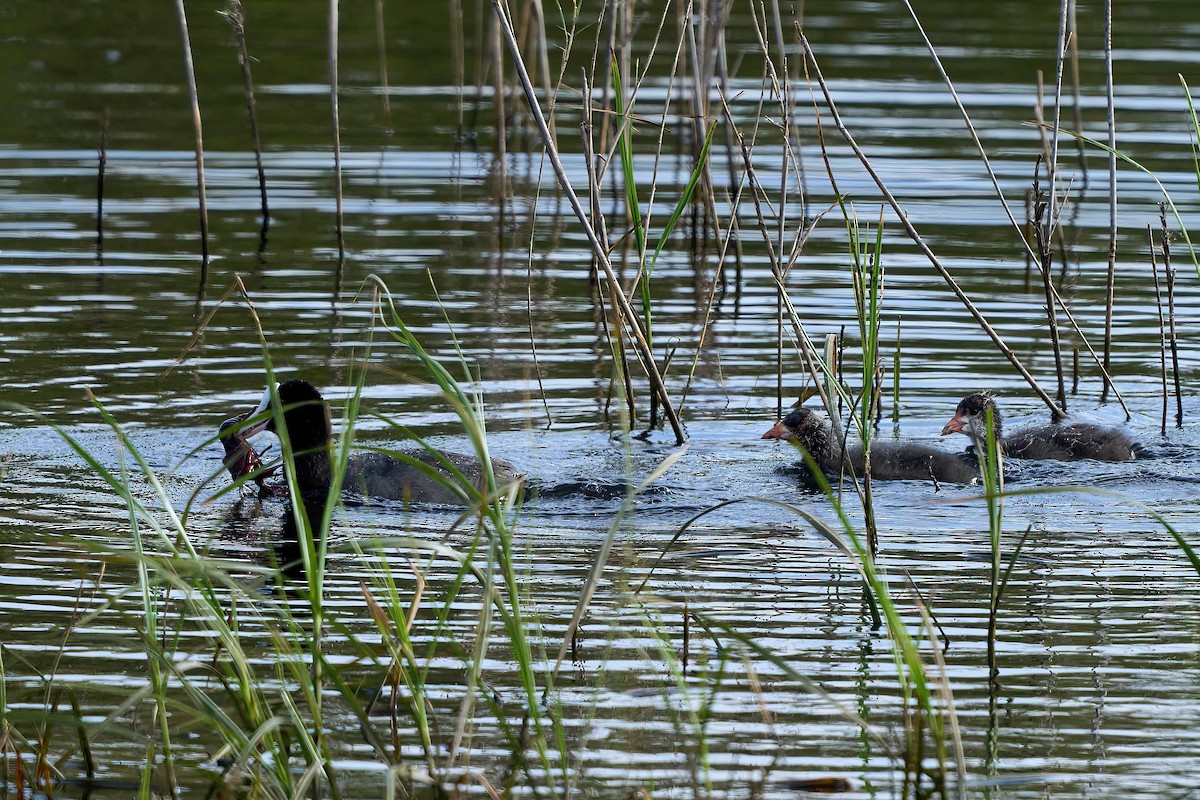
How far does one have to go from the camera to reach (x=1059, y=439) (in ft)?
26.7

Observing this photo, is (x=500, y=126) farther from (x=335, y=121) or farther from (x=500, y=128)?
(x=335, y=121)

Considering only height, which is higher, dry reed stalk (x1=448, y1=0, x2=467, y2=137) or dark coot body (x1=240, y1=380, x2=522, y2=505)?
dry reed stalk (x1=448, y1=0, x2=467, y2=137)

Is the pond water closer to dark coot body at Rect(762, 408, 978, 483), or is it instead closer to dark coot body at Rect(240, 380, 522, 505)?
dark coot body at Rect(762, 408, 978, 483)

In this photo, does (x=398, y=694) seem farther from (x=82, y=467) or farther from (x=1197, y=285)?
(x=1197, y=285)

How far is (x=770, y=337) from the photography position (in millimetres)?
10648

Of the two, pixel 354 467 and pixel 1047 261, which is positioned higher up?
pixel 1047 261

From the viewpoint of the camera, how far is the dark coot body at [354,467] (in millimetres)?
7711

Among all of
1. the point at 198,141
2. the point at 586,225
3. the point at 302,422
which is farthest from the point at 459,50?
the point at 586,225

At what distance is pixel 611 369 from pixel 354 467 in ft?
7.64

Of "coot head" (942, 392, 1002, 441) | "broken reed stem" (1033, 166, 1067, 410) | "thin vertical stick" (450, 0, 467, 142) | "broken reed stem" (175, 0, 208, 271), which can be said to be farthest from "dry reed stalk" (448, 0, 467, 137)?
"coot head" (942, 392, 1002, 441)

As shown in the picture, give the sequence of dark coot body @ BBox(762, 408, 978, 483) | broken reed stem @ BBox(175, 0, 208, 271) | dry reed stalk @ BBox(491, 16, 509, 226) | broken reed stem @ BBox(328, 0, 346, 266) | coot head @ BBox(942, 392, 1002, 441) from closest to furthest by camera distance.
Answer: dark coot body @ BBox(762, 408, 978, 483)
coot head @ BBox(942, 392, 1002, 441)
broken reed stem @ BBox(328, 0, 346, 266)
broken reed stem @ BBox(175, 0, 208, 271)
dry reed stalk @ BBox(491, 16, 509, 226)

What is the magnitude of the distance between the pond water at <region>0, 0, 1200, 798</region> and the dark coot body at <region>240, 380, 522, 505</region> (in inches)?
9.8

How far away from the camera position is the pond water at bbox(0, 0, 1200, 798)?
196 inches

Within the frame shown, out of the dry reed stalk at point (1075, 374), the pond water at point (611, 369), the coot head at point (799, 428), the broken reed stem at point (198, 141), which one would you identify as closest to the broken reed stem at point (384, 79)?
the pond water at point (611, 369)
